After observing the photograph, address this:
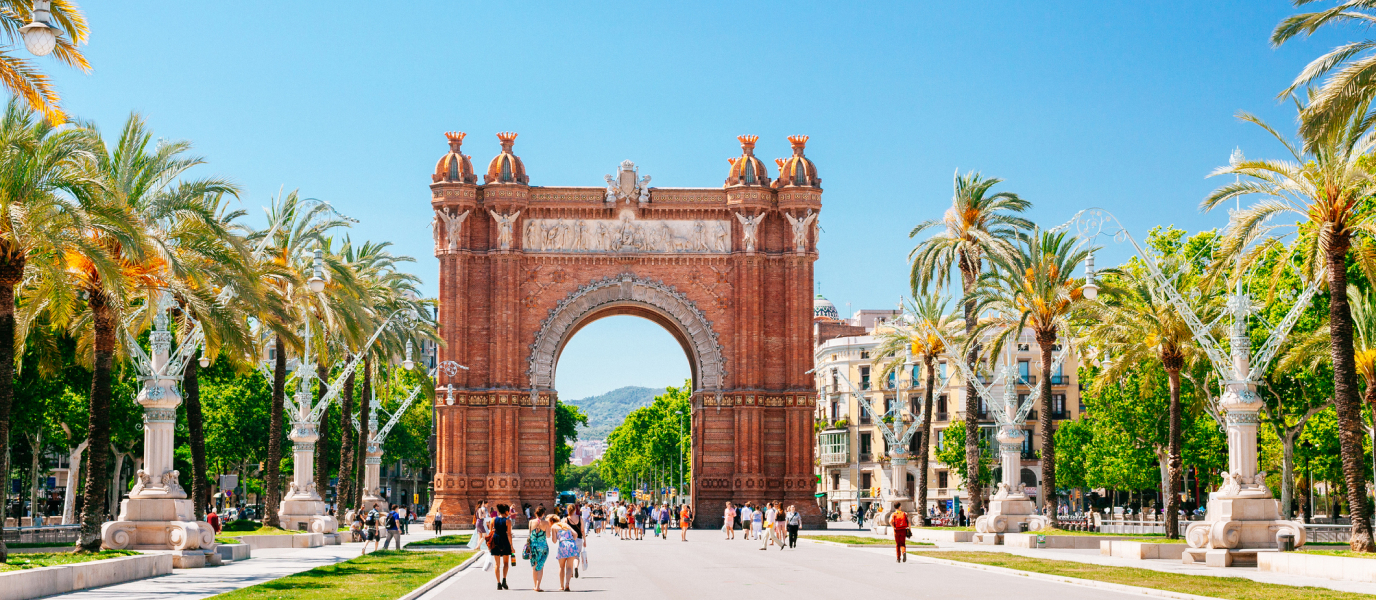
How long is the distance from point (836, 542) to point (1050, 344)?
8963 millimetres

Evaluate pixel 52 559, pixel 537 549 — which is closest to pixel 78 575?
pixel 52 559

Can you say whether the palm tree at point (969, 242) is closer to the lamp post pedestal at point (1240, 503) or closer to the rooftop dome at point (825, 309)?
the lamp post pedestal at point (1240, 503)

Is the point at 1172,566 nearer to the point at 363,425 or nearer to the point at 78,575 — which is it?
the point at 78,575

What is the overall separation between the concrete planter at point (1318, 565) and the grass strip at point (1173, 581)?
178cm

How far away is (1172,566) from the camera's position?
28328 mm

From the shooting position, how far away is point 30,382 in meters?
37.9

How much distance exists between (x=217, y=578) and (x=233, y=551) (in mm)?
6650

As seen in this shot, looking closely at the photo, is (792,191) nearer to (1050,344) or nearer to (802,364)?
(802,364)

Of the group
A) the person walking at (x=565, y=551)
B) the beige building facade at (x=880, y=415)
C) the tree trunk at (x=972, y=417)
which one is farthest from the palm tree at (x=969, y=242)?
the beige building facade at (x=880, y=415)

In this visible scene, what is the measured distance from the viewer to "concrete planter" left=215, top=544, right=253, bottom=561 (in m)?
30.7

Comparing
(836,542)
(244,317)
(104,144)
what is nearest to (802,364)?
(836,542)

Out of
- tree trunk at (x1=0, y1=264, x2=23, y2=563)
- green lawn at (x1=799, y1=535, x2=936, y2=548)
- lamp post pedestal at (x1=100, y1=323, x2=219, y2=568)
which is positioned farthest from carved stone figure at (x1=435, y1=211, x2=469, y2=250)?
tree trunk at (x1=0, y1=264, x2=23, y2=563)

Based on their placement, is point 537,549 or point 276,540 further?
point 276,540

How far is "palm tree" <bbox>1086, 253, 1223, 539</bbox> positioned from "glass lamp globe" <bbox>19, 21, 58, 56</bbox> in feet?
84.3
